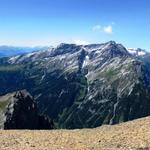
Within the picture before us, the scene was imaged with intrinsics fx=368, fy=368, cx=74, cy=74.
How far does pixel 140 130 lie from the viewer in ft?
103

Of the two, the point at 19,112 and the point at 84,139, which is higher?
the point at 84,139

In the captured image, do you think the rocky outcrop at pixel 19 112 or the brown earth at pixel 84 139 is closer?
the brown earth at pixel 84 139

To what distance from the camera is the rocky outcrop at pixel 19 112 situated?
14130 centimetres

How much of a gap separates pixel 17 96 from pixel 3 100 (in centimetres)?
1021

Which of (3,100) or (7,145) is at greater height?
(7,145)

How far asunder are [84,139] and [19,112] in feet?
407

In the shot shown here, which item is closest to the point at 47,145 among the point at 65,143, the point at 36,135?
the point at 65,143

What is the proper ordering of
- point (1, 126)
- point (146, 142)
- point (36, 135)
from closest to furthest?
1. point (146, 142)
2. point (36, 135)
3. point (1, 126)

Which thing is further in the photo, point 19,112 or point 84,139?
point 19,112

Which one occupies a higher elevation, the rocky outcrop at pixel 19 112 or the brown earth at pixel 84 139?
the brown earth at pixel 84 139

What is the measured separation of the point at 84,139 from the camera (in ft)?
102

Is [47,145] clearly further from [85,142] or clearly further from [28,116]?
[28,116]

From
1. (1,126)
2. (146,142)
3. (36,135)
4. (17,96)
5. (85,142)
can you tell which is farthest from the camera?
(17,96)

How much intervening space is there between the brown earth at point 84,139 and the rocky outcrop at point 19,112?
10114 cm
